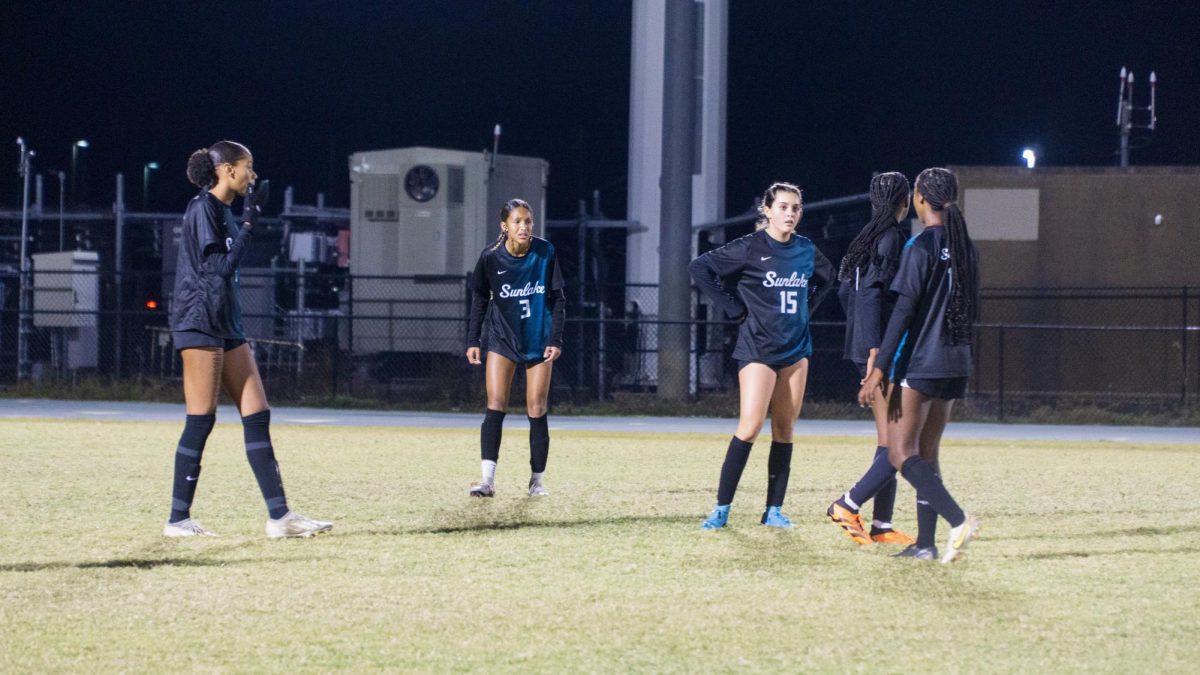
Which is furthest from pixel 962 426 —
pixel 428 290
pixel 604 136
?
pixel 604 136

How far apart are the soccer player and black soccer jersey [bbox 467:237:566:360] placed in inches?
101

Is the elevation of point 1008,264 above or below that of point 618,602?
above

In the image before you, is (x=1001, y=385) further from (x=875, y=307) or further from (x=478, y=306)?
(x=875, y=307)

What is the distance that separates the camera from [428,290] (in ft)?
74.8

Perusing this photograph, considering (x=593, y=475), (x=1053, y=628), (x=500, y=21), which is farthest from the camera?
(x=500, y=21)

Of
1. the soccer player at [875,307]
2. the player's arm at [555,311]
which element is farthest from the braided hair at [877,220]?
the player's arm at [555,311]

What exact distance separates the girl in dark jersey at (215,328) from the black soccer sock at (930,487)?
308 cm

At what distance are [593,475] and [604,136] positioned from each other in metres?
35.1

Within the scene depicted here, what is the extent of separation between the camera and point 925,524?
269 inches

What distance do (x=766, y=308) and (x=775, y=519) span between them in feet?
3.86

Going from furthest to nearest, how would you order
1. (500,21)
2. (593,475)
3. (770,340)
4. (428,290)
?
(500,21)
(428,290)
(593,475)
(770,340)

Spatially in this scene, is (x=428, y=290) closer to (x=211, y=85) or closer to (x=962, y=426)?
(x=962, y=426)

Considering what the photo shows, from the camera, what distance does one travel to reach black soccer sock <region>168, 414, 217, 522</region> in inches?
288

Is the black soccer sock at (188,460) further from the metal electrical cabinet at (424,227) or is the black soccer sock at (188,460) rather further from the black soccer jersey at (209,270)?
the metal electrical cabinet at (424,227)
